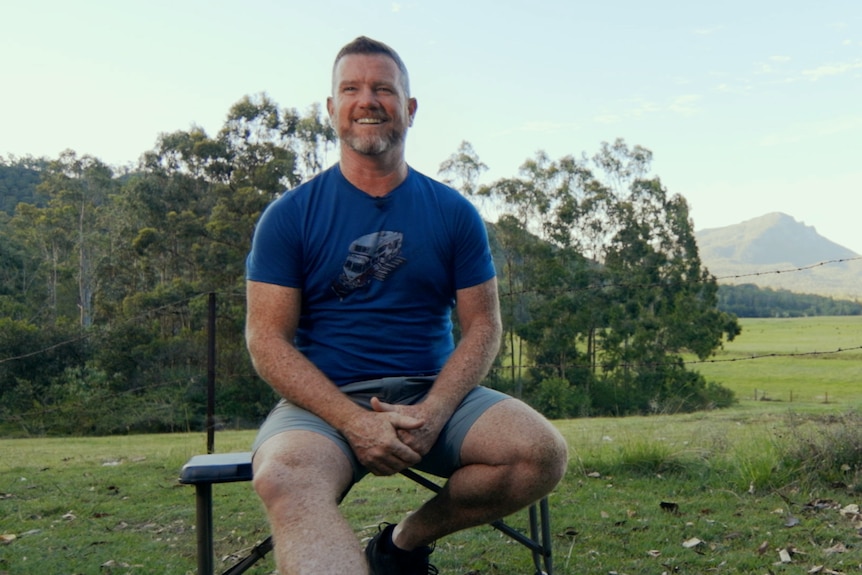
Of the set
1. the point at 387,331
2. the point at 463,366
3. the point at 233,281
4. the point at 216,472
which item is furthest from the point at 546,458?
the point at 233,281

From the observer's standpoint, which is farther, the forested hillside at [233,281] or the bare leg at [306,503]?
the forested hillside at [233,281]

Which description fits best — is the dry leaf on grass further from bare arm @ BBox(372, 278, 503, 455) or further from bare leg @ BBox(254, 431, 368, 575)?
bare leg @ BBox(254, 431, 368, 575)

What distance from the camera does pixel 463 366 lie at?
83.5 inches

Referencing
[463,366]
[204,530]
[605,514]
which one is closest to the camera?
[204,530]

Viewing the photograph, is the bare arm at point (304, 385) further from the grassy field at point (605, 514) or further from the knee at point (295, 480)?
the grassy field at point (605, 514)

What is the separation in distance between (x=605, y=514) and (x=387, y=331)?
6.43ft

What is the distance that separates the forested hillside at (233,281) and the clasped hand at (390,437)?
17218 millimetres

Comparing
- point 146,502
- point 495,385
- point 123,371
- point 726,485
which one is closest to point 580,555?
point 726,485

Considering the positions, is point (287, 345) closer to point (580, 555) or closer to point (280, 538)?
point (280, 538)

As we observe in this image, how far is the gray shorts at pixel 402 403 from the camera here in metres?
1.95

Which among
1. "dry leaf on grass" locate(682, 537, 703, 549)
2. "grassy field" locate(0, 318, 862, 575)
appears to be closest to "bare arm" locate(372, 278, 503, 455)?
"grassy field" locate(0, 318, 862, 575)

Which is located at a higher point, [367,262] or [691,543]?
[367,262]

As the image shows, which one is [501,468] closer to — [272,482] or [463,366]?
[463,366]

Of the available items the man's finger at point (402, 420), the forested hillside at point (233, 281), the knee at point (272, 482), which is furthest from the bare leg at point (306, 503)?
the forested hillside at point (233, 281)
